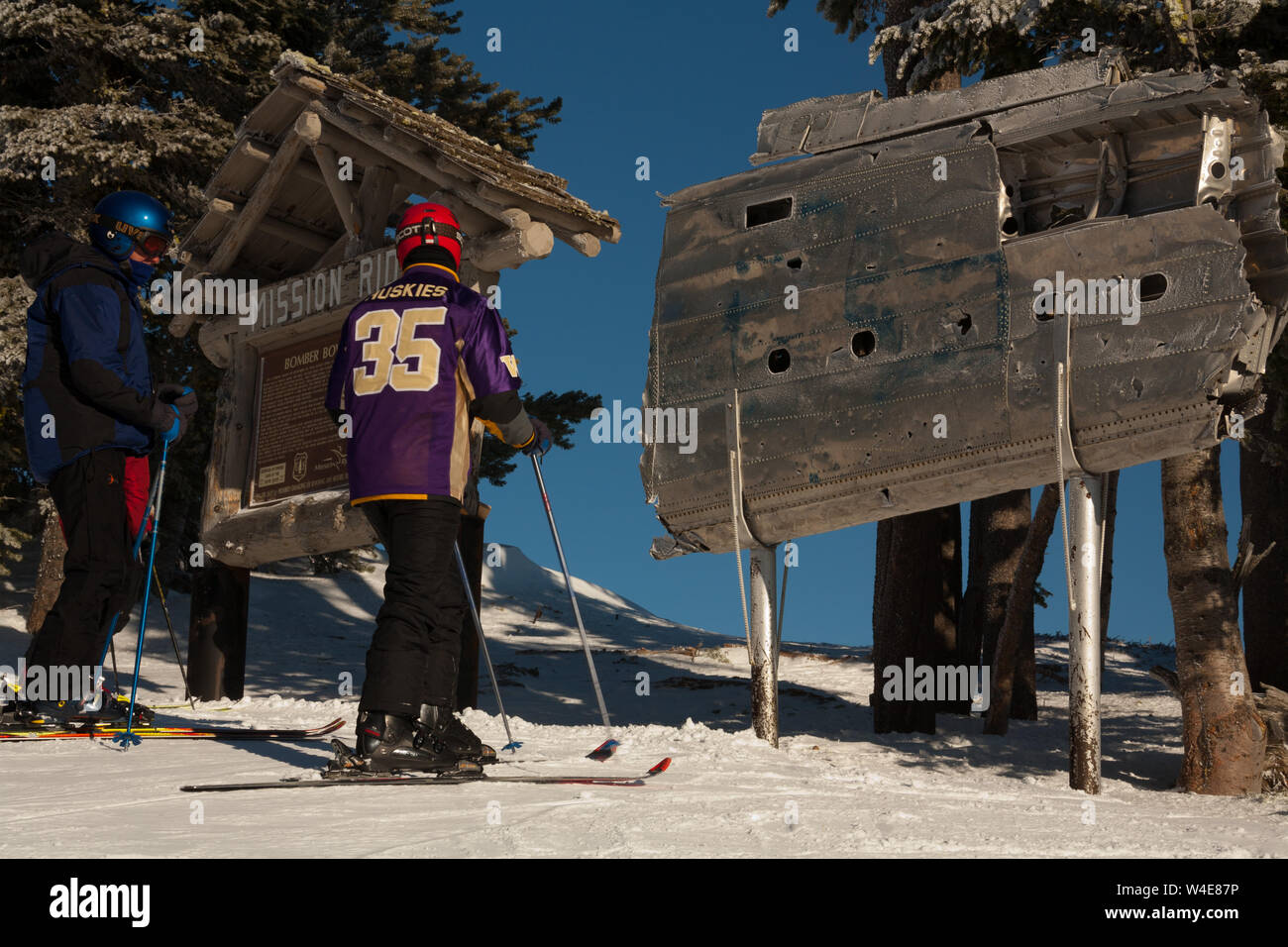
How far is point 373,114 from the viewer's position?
37.9ft

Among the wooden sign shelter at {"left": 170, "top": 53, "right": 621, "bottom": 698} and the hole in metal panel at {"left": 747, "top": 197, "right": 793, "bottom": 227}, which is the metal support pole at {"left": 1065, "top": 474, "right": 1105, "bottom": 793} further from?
the wooden sign shelter at {"left": 170, "top": 53, "right": 621, "bottom": 698}

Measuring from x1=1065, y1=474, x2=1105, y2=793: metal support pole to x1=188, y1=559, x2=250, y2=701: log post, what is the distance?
26.9 ft

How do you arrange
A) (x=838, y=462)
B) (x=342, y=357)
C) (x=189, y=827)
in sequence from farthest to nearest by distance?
(x=838, y=462)
(x=342, y=357)
(x=189, y=827)

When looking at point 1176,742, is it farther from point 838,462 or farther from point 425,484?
point 425,484

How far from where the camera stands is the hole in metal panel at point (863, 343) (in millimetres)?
9508

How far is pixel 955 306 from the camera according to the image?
9148mm

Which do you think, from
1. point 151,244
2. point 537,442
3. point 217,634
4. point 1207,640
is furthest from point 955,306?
point 217,634

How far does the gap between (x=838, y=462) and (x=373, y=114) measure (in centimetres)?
557

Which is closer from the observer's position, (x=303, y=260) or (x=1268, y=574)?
(x=303, y=260)

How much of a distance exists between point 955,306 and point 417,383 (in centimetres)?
481

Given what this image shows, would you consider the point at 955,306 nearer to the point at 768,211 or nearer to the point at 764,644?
the point at 768,211

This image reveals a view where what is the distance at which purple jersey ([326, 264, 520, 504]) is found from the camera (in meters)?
5.76

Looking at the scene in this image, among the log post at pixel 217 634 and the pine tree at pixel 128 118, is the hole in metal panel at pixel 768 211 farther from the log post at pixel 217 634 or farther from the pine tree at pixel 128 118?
the pine tree at pixel 128 118

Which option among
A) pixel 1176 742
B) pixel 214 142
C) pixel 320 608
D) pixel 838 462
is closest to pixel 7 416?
pixel 214 142
